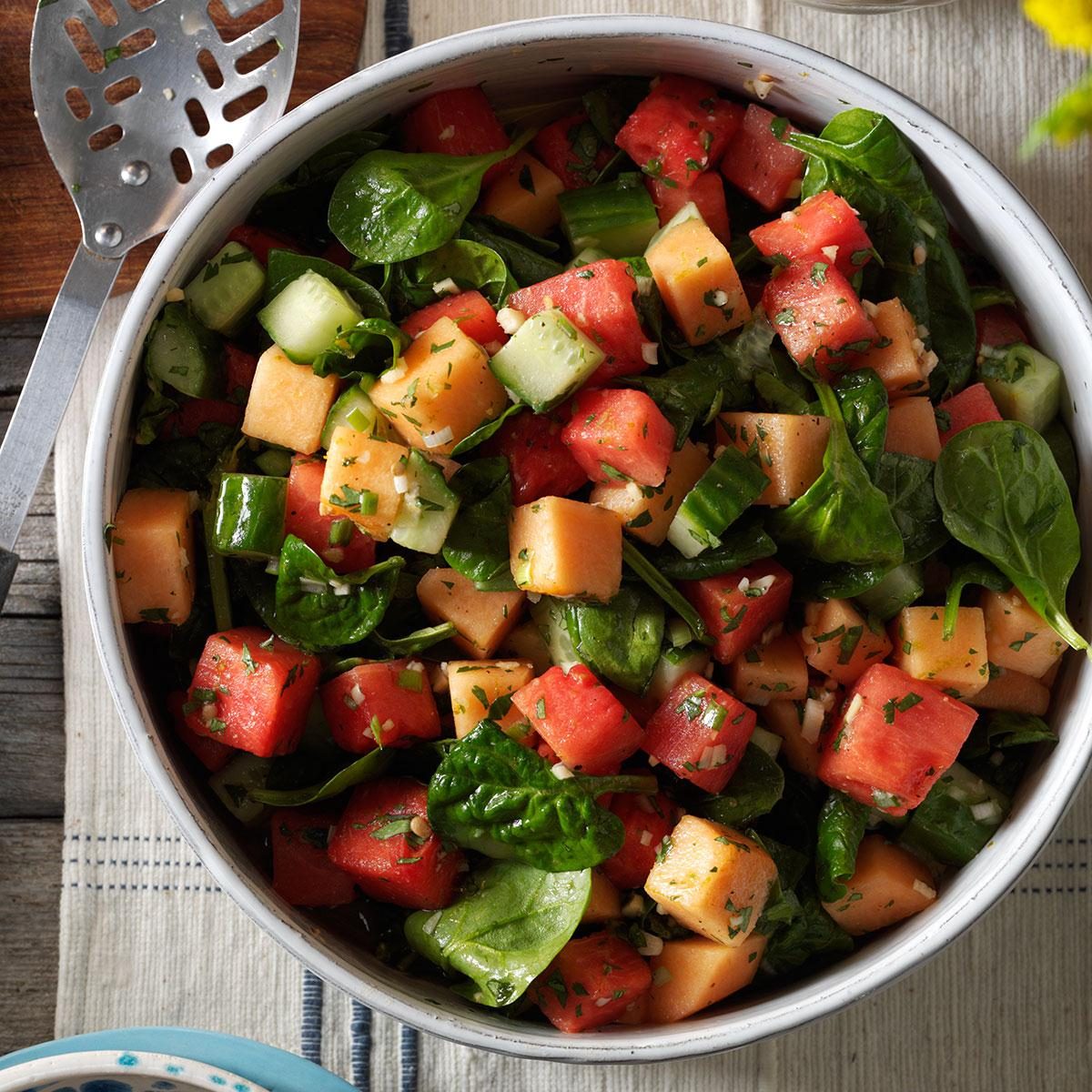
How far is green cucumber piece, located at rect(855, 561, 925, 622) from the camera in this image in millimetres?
1849

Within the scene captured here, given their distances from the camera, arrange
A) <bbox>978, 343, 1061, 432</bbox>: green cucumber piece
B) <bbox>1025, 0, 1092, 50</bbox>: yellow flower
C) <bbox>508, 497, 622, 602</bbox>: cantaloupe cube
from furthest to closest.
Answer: <bbox>978, 343, 1061, 432</bbox>: green cucumber piece
<bbox>508, 497, 622, 602</bbox>: cantaloupe cube
<bbox>1025, 0, 1092, 50</bbox>: yellow flower

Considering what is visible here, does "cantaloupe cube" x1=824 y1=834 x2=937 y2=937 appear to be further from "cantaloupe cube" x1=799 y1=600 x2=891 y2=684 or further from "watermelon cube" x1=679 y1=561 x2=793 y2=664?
"watermelon cube" x1=679 y1=561 x2=793 y2=664

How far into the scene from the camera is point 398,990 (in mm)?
1803

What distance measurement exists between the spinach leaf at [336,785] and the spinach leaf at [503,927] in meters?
0.24

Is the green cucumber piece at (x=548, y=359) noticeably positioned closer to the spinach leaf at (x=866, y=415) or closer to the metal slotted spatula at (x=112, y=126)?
the spinach leaf at (x=866, y=415)

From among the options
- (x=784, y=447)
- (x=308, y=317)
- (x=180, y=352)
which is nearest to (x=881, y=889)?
(x=784, y=447)

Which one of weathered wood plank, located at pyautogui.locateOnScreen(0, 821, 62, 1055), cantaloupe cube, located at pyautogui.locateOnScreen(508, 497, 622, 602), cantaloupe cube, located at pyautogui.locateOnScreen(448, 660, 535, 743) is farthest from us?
weathered wood plank, located at pyautogui.locateOnScreen(0, 821, 62, 1055)

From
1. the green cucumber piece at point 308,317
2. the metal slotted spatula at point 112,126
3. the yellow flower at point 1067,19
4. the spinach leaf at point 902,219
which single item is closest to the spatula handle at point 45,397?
the metal slotted spatula at point 112,126

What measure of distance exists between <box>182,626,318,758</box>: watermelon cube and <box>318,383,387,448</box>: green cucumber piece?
0.34m

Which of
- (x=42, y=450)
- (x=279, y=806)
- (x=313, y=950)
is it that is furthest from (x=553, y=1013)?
(x=42, y=450)

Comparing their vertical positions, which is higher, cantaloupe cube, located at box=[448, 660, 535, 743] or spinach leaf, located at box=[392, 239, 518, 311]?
spinach leaf, located at box=[392, 239, 518, 311]

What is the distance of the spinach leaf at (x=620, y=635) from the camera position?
5.80ft

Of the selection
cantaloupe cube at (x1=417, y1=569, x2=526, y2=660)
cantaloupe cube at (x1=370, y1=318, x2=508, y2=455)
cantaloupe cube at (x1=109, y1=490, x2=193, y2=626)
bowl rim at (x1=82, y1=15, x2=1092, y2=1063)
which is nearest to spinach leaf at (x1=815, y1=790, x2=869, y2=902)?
bowl rim at (x1=82, y1=15, x2=1092, y2=1063)

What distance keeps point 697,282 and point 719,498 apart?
1.08 feet
